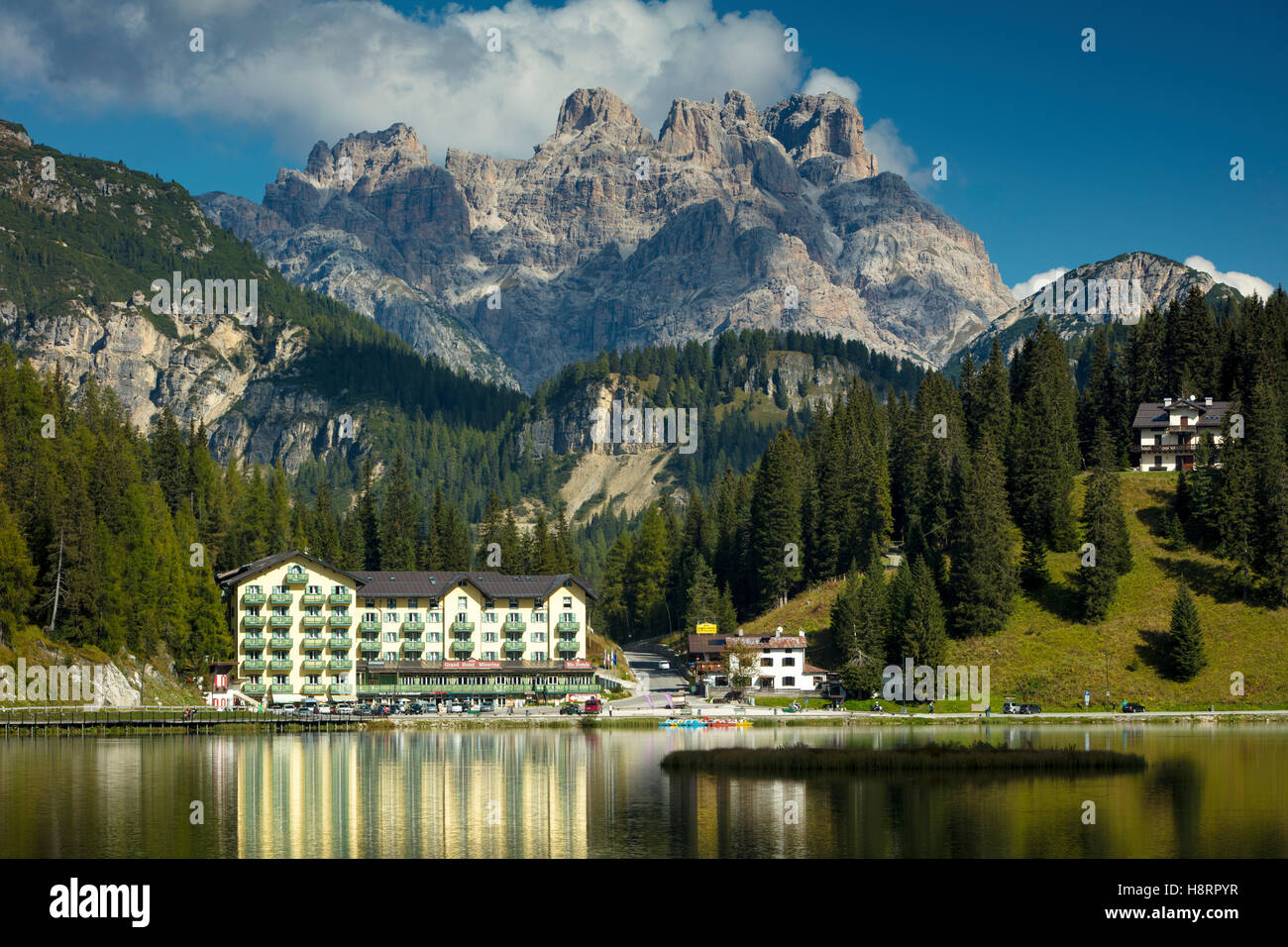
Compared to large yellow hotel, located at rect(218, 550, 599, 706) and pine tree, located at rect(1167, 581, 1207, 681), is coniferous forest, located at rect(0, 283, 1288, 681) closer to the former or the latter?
large yellow hotel, located at rect(218, 550, 599, 706)

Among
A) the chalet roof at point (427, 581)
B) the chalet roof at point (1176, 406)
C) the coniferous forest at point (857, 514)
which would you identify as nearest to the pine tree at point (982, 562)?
the coniferous forest at point (857, 514)

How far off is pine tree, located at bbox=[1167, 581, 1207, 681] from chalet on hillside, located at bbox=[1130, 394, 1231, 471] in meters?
40.9

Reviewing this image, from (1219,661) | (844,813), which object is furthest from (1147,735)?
(844,813)

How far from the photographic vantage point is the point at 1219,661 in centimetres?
12581

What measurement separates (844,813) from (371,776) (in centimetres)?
3190

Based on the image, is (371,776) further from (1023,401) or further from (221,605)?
(1023,401)

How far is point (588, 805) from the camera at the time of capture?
72875mm

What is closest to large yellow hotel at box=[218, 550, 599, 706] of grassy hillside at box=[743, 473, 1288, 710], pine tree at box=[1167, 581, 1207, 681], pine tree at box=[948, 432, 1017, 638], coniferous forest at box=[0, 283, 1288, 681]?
coniferous forest at box=[0, 283, 1288, 681]

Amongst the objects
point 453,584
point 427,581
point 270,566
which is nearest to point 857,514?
point 453,584

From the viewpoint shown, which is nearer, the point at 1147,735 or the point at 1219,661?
the point at 1147,735

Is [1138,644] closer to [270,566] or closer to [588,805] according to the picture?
[588,805]

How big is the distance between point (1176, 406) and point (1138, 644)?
1809 inches

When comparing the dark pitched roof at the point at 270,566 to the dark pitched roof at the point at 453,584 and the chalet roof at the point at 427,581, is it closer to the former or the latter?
the chalet roof at the point at 427,581
